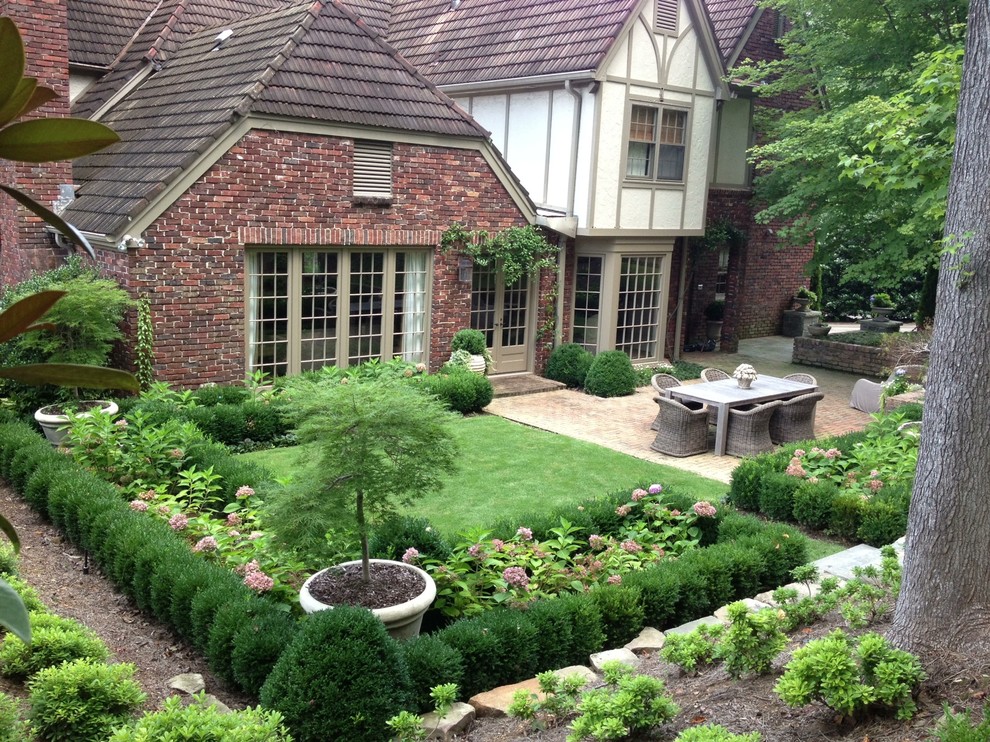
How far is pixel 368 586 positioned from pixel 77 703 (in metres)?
1.99

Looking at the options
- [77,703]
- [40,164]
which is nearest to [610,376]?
[40,164]

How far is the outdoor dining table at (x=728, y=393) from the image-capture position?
Result: 11.9 meters

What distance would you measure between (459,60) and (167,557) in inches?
539

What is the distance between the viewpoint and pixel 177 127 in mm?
12594

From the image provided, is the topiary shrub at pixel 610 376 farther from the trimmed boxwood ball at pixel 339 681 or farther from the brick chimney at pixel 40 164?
the trimmed boxwood ball at pixel 339 681

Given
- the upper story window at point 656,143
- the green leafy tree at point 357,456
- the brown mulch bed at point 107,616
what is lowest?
the brown mulch bed at point 107,616

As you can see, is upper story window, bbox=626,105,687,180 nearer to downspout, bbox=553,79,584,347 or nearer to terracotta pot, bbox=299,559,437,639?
downspout, bbox=553,79,584,347

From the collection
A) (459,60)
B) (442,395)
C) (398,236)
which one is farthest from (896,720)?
(459,60)

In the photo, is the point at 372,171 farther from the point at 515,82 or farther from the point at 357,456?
the point at 357,456

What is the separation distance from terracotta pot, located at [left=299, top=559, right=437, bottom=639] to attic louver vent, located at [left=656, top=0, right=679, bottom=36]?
13.0 m

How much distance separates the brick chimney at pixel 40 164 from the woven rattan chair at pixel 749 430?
31.9ft

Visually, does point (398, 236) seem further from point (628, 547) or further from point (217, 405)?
point (628, 547)

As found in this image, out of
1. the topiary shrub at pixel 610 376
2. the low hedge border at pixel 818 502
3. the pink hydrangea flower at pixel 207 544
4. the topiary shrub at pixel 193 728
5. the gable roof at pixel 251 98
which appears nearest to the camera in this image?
the topiary shrub at pixel 193 728

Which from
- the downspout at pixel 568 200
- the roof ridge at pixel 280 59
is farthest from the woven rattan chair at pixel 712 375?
the roof ridge at pixel 280 59
